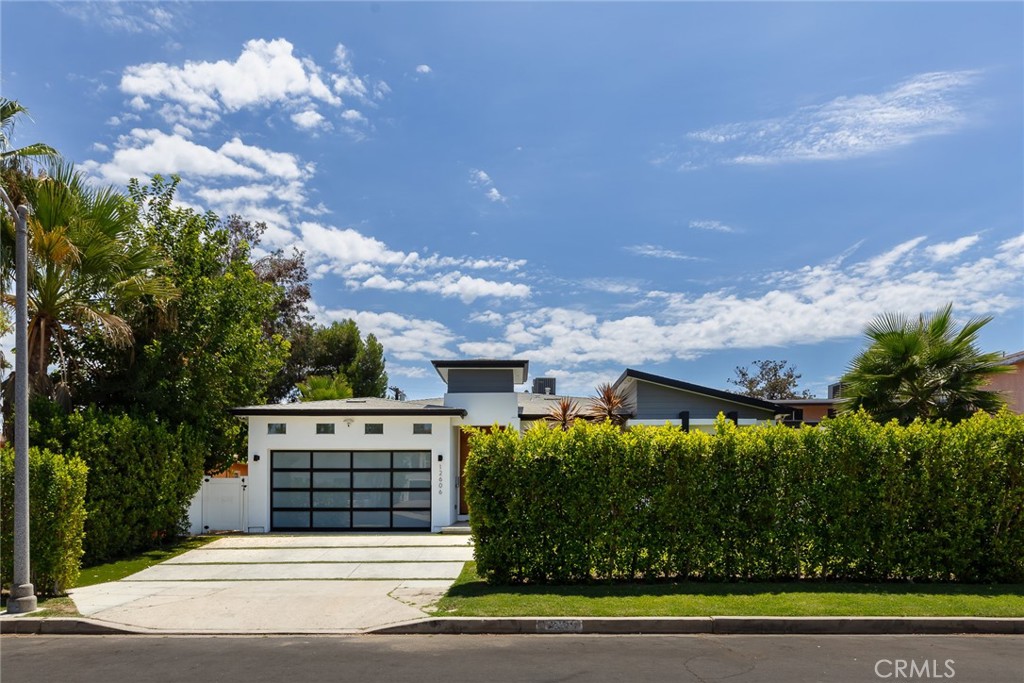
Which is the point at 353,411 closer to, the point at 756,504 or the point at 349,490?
the point at 349,490

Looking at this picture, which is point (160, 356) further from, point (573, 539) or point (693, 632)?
point (693, 632)

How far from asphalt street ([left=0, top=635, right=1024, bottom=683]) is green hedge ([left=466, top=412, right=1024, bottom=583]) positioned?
2591mm

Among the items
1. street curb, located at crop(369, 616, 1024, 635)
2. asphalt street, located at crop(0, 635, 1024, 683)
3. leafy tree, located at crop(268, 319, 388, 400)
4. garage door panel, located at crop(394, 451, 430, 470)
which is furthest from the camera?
leafy tree, located at crop(268, 319, 388, 400)

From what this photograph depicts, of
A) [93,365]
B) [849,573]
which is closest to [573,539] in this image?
[849,573]

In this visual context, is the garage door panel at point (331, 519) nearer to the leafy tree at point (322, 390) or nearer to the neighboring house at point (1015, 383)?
the leafy tree at point (322, 390)

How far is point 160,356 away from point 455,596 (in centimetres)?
952

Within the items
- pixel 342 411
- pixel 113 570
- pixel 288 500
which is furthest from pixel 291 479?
pixel 113 570

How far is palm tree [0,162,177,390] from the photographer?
47.1 feet

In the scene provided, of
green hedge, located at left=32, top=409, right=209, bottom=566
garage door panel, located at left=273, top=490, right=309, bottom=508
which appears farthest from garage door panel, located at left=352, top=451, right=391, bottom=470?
green hedge, located at left=32, top=409, right=209, bottom=566

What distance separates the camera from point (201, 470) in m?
18.2

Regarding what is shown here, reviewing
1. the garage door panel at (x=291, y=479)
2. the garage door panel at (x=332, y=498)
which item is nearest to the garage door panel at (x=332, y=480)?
the garage door panel at (x=332, y=498)

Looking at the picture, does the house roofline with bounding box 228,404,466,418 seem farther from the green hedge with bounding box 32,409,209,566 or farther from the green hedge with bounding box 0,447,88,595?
the green hedge with bounding box 0,447,88,595

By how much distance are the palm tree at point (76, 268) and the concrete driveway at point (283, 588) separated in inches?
197

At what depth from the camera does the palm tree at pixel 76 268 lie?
14359 mm
